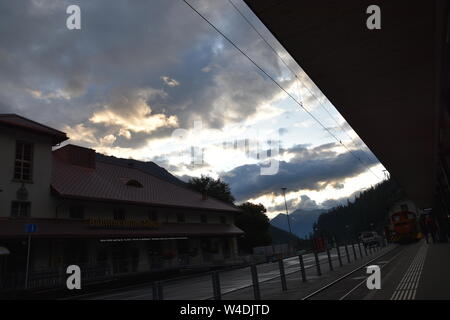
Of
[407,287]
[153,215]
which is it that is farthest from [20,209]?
[407,287]

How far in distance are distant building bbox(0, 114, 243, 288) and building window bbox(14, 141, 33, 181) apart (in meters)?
0.07

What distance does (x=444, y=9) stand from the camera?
20.8ft

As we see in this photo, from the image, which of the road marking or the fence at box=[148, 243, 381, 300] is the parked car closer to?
the road marking

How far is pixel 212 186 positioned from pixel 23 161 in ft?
143

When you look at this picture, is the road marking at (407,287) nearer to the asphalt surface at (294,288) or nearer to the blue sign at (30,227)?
the asphalt surface at (294,288)

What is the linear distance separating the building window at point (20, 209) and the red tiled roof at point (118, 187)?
2295 mm

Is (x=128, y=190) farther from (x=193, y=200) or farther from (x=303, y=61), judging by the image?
(x=303, y=61)

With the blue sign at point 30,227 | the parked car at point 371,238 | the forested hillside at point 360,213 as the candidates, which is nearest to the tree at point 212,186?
the parked car at point 371,238

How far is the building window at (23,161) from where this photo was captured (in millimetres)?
24781

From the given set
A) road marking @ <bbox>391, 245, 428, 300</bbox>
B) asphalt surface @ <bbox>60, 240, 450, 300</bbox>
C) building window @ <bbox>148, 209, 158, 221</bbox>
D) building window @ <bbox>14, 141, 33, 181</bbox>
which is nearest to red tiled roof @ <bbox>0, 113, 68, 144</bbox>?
building window @ <bbox>14, 141, 33, 181</bbox>

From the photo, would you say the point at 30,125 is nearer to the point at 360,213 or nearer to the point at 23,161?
the point at 23,161

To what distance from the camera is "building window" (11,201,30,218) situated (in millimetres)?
23391

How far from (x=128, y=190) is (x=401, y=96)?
92.0 ft
